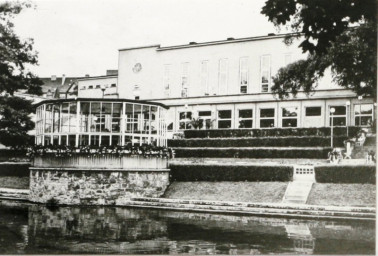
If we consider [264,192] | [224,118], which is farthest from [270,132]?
[264,192]

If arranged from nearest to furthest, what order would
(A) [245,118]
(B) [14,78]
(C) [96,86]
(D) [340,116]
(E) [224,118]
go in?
(B) [14,78] < (D) [340,116] < (A) [245,118] < (E) [224,118] < (C) [96,86]

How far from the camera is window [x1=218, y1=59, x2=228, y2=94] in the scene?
5091 centimetres

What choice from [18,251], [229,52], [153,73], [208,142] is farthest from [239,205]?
[153,73]

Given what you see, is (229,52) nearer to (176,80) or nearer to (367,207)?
(176,80)

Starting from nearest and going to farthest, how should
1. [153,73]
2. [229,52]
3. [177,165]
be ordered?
[177,165] < [229,52] < [153,73]

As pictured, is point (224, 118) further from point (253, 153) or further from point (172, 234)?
point (172, 234)

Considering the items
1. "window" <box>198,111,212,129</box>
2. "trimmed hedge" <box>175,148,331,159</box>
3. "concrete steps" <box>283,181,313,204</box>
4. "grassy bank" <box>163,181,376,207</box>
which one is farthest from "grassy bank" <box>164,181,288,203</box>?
"window" <box>198,111,212,129</box>

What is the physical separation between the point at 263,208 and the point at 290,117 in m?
25.8

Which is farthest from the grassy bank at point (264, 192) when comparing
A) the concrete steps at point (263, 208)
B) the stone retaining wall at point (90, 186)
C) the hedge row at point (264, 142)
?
the hedge row at point (264, 142)

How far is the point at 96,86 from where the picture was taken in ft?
203

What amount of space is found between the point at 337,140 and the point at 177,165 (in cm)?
1181

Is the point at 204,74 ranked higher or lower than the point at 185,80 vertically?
higher

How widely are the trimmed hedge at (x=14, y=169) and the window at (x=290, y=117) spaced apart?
23585mm

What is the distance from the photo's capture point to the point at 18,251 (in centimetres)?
1342
